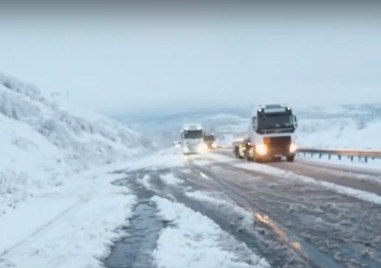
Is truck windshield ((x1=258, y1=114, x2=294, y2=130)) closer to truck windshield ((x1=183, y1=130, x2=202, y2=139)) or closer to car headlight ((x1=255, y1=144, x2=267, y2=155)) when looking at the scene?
car headlight ((x1=255, y1=144, x2=267, y2=155))

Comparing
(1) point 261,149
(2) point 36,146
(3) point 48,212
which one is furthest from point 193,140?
(3) point 48,212

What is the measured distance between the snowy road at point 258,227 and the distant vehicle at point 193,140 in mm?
37899

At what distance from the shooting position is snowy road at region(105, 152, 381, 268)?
7660mm

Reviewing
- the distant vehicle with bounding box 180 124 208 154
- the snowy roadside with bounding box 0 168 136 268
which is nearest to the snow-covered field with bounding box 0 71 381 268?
the snowy roadside with bounding box 0 168 136 268

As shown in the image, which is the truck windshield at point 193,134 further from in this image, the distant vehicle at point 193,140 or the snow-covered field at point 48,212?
the snow-covered field at point 48,212

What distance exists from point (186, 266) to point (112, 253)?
1.77 meters

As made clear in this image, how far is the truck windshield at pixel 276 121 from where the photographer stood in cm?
3192

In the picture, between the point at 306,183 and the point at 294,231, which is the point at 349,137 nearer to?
the point at 306,183

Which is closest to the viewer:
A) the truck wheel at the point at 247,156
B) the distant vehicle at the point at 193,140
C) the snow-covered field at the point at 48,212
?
the snow-covered field at the point at 48,212

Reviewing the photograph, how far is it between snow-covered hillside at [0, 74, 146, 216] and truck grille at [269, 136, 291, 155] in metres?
11.8

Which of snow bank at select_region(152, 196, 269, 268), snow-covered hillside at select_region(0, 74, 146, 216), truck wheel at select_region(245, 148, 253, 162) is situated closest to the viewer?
snow bank at select_region(152, 196, 269, 268)

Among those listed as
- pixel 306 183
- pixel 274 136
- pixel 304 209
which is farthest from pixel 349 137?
pixel 304 209

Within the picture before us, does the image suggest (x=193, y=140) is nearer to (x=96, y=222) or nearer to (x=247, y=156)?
(x=247, y=156)

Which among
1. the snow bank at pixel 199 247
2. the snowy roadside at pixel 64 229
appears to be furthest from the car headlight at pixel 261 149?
the snow bank at pixel 199 247
